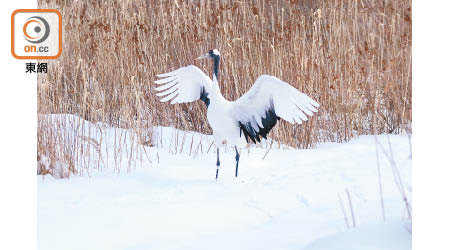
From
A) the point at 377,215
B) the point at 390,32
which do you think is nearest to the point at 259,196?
the point at 377,215

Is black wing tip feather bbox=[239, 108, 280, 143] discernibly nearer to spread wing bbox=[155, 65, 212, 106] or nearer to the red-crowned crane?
the red-crowned crane

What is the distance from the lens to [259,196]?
2.70 m

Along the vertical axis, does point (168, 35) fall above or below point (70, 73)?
above

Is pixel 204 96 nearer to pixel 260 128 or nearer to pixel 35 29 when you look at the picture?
pixel 260 128

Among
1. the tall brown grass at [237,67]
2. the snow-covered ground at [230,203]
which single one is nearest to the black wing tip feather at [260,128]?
the snow-covered ground at [230,203]

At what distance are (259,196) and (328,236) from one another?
27.9 inches

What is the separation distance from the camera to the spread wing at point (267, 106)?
2.73 m

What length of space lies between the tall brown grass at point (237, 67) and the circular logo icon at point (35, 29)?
4.34ft

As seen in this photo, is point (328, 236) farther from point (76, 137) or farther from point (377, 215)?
point (76, 137)

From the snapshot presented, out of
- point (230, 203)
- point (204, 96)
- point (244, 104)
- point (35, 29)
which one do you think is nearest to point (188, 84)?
point (204, 96)

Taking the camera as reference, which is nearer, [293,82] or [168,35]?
[293,82]

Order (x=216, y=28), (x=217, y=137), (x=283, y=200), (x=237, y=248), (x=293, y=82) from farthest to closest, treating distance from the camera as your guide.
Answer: (x=216, y=28)
(x=293, y=82)
(x=217, y=137)
(x=283, y=200)
(x=237, y=248)

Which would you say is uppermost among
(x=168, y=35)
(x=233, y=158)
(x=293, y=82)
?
(x=168, y=35)

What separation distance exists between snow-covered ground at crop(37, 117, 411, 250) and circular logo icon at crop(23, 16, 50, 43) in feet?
2.42
